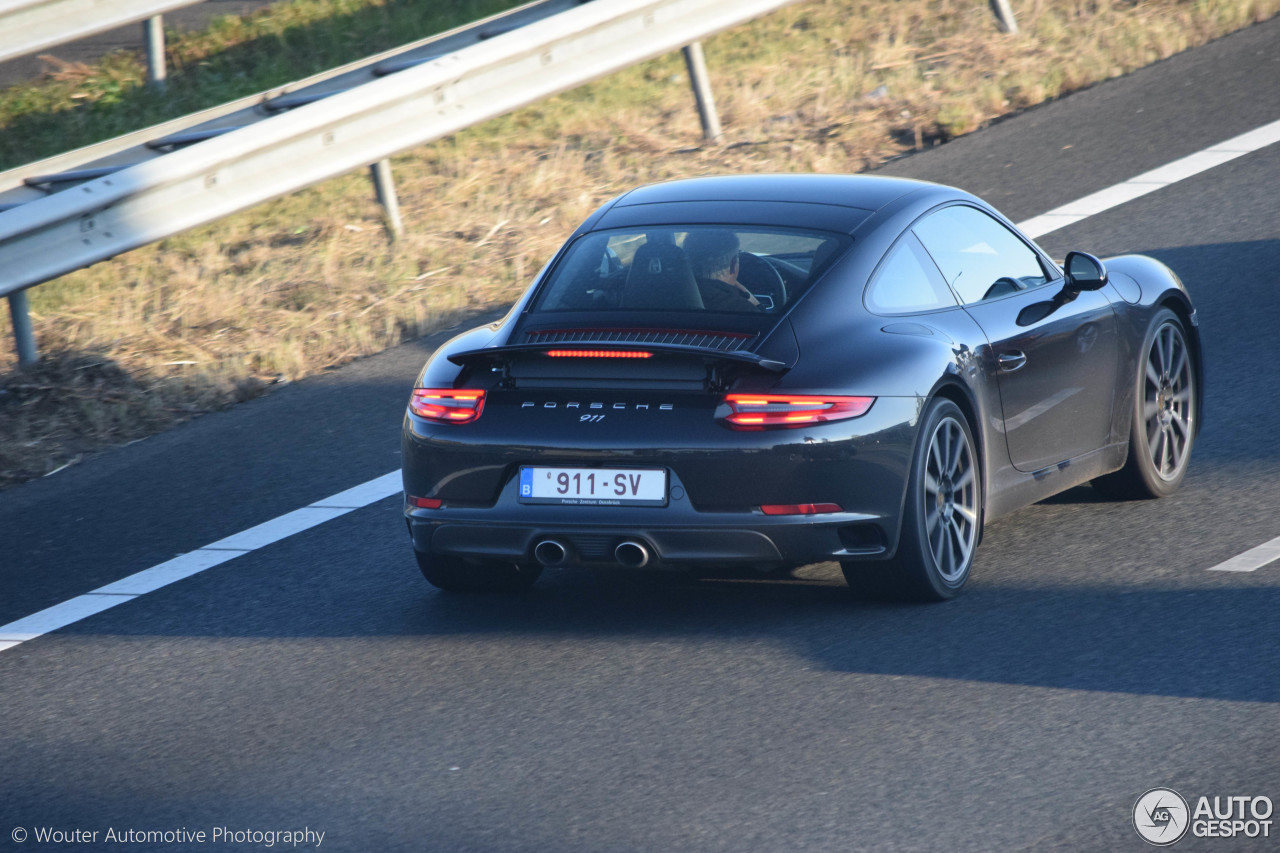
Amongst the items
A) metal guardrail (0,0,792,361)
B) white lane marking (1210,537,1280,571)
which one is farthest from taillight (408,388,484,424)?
metal guardrail (0,0,792,361)

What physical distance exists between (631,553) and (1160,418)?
2731 millimetres

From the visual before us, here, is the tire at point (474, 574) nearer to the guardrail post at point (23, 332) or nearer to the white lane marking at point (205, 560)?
the white lane marking at point (205, 560)

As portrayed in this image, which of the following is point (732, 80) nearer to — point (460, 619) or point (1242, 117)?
point (1242, 117)

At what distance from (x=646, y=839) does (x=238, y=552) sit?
3.24 meters

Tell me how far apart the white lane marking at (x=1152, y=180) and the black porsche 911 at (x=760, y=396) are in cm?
418

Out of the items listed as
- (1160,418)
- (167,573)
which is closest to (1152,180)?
(1160,418)

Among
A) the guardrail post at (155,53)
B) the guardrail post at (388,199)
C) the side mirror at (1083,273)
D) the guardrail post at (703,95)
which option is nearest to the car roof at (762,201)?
the side mirror at (1083,273)

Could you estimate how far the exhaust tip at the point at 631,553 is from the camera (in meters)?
5.64

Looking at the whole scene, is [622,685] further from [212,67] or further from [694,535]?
[212,67]

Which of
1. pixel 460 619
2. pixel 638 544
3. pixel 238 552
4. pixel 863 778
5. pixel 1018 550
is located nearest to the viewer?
pixel 863 778

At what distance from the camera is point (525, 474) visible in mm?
5746

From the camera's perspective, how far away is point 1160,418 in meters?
7.34

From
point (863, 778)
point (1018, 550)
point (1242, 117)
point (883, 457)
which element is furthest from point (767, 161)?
point (863, 778)

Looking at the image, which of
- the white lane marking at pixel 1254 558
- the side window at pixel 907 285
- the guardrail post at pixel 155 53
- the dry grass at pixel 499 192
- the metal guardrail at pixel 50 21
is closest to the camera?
the side window at pixel 907 285
